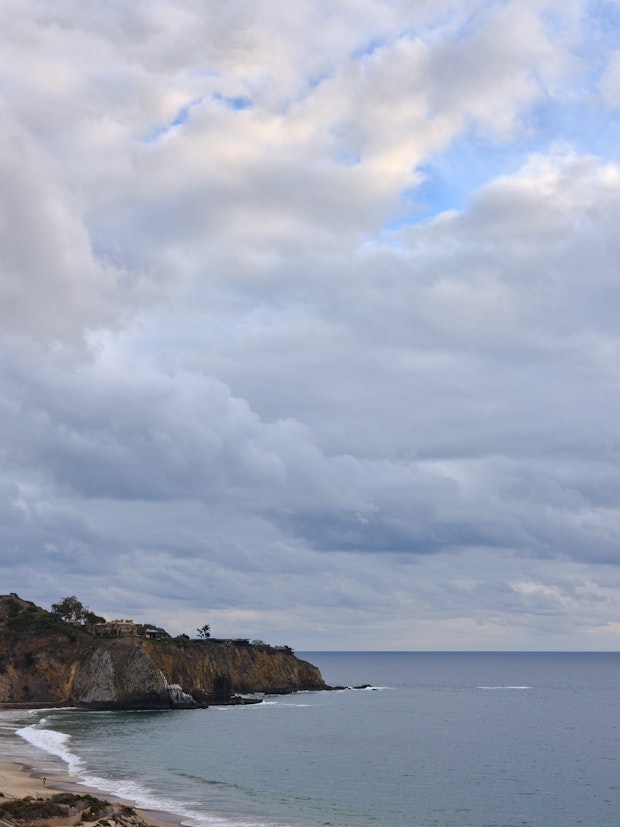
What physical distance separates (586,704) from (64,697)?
11194 centimetres

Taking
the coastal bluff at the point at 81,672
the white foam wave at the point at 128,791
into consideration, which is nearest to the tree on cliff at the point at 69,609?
the coastal bluff at the point at 81,672

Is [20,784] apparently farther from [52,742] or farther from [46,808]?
[52,742]

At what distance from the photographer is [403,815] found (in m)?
65.3

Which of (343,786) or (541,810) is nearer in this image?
(541,810)

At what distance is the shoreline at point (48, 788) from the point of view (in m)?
59.1

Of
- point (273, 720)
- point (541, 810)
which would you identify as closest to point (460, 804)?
point (541, 810)

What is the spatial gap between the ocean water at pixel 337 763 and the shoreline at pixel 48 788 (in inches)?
56.6

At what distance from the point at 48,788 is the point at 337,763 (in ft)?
112

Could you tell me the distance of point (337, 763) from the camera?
303 ft

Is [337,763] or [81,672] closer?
[337,763]

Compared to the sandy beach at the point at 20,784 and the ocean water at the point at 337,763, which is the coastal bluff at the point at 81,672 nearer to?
the ocean water at the point at 337,763

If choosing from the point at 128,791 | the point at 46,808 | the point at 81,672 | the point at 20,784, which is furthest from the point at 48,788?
the point at 81,672

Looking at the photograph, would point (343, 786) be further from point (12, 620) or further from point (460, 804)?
Answer: point (12, 620)

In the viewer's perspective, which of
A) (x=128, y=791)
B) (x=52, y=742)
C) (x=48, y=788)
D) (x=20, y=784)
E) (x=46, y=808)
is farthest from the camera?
(x=52, y=742)
